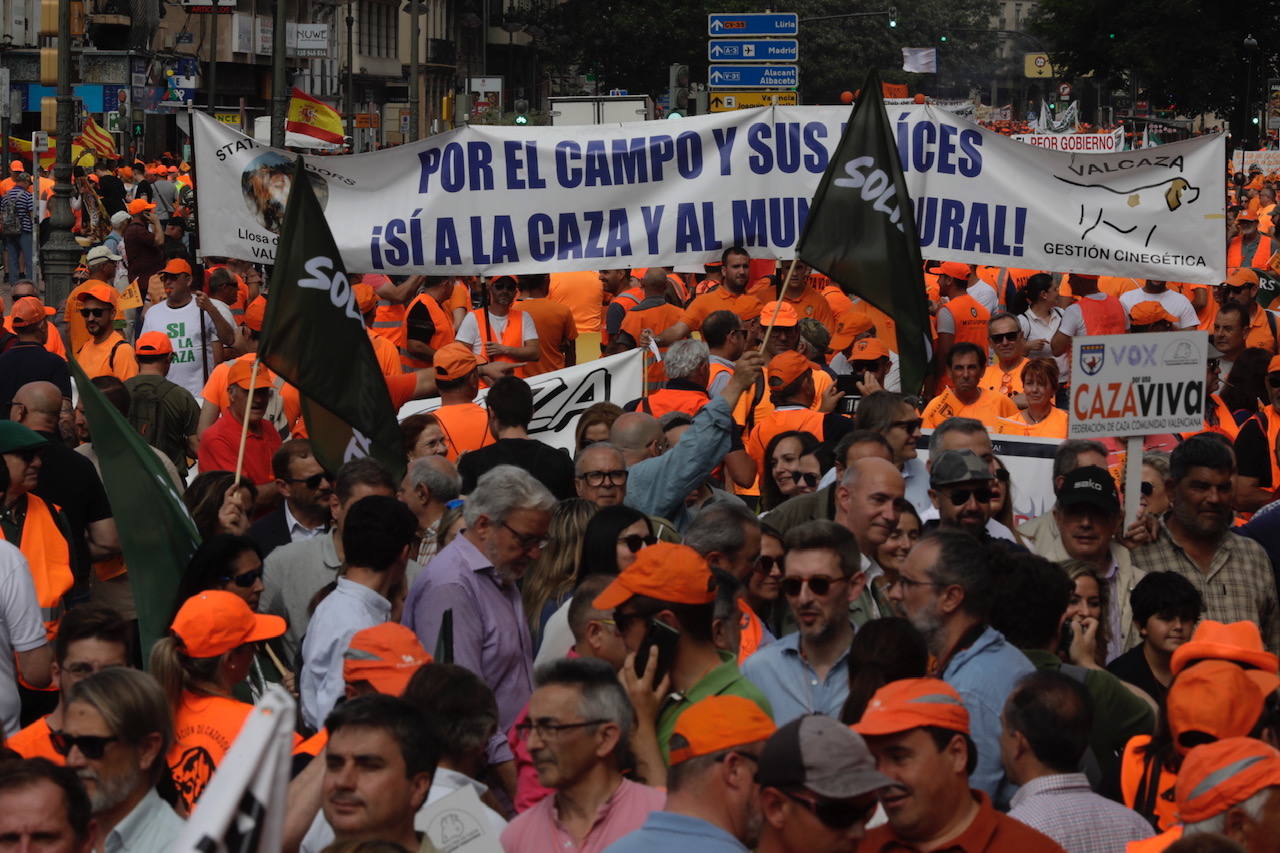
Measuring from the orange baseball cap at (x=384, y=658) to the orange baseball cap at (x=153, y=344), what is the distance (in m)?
6.00

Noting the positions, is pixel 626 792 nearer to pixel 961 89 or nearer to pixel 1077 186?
pixel 1077 186

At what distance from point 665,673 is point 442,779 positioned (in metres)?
0.70

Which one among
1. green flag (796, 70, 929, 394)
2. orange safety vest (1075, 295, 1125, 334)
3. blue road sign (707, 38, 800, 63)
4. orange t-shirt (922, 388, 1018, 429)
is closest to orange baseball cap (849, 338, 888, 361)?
orange t-shirt (922, 388, 1018, 429)

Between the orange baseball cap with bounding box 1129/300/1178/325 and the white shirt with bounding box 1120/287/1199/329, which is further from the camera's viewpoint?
the white shirt with bounding box 1120/287/1199/329

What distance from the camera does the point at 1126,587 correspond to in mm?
7164

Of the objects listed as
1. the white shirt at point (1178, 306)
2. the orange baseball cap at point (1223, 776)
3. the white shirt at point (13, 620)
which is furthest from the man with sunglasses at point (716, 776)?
the white shirt at point (1178, 306)

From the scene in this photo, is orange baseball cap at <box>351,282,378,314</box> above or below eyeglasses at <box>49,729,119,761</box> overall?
above

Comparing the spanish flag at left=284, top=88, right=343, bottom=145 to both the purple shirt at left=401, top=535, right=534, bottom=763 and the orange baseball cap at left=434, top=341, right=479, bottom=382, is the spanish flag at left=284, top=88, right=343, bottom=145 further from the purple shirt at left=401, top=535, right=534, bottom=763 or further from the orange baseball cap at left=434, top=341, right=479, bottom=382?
the purple shirt at left=401, top=535, right=534, bottom=763

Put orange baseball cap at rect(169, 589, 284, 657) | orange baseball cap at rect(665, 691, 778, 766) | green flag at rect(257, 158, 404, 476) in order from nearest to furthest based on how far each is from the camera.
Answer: orange baseball cap at rect(665, 691, 778, 766)
orange baseball cap at rect(169, 589, 284, 657)
green flag at rect(257, 158, 404, 476)

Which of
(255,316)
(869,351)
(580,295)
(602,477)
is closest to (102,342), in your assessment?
(255,316)

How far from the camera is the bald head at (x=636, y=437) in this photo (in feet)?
26.2

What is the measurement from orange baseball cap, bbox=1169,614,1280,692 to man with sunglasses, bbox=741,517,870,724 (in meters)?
1.00

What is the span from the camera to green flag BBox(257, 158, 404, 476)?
793 cm

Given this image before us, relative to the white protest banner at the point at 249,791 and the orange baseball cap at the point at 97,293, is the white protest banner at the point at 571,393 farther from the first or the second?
the white protest banner at the point at 249,791
